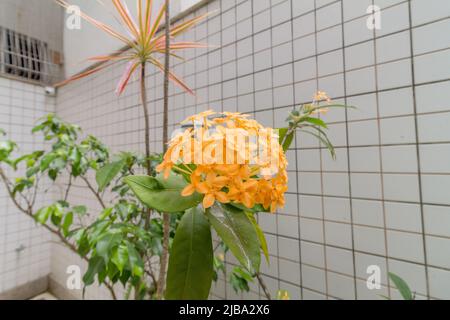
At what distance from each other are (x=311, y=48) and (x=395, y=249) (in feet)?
2.75

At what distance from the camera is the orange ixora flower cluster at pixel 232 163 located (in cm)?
32

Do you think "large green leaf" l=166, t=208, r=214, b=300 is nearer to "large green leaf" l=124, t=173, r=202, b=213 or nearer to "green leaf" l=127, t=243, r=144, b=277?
"large green leaf" l=124, t=173, r=202, b=213

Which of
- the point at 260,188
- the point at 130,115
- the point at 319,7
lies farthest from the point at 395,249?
the point at 130,115

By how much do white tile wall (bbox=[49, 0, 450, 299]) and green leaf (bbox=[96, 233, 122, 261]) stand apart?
2.22 ft

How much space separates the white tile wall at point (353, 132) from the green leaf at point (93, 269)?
2.31 feet

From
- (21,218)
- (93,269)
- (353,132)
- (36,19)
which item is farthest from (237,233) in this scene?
(36,19)

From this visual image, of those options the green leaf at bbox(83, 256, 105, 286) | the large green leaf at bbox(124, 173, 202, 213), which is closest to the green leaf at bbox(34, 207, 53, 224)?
the green leaf at bbox(83, 256, 105, 286)

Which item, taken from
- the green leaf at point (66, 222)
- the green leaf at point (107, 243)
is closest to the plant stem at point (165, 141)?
the green leaf at point (107, 243)

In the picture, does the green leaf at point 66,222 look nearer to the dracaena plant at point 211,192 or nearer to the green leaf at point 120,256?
the green leaf at point 120,256

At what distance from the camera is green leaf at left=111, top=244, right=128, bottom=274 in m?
0.61

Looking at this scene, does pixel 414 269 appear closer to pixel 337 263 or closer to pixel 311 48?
pixel 337 263

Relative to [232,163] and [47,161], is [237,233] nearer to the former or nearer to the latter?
[232,163]

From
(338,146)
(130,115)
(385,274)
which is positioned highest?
(130,115)

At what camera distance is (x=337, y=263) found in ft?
3.01
